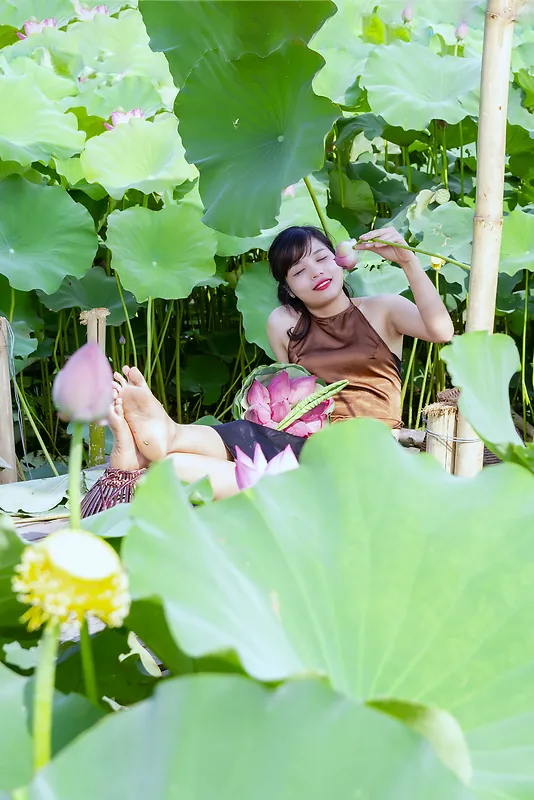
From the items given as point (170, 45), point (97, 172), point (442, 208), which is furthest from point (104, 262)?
point (170, 45)

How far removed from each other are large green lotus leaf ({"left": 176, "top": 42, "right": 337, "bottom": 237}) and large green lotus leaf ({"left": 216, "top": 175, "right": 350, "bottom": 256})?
1.09 metres

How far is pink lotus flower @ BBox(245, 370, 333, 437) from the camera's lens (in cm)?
178

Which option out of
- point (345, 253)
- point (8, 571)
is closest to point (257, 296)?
point (345, 253)

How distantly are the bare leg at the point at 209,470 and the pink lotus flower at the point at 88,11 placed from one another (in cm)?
257

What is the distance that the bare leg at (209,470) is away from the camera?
1.53 metres

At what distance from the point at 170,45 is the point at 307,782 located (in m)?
1.01

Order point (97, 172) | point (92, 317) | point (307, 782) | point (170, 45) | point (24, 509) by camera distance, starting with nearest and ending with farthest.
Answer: point (307, 782)
point (170, 45)
point (24, 509)
point (92, 317)
point (97, 172)

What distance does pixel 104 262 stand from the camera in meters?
2.96

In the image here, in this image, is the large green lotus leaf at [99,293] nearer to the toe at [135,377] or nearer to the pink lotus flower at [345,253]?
the toe at [135,377]

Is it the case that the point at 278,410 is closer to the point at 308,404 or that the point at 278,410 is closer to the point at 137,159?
the point at 308,404

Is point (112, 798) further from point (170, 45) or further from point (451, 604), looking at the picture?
point (170, 45)

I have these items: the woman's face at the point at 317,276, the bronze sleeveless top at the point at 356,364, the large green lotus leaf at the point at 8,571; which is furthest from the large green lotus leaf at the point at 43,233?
the large green lotus leaf at the point at 8,571

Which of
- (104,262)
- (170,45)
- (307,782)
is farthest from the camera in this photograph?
(104,262)

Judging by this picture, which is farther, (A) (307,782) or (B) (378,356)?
(B) (378,356)
